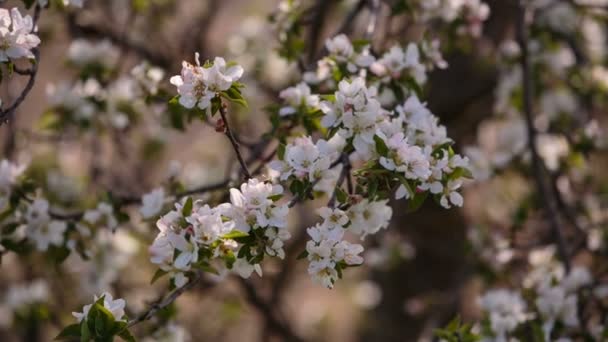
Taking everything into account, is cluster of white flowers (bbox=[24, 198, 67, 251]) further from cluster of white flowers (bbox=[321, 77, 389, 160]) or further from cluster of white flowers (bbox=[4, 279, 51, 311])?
cluster of white flowers (bbox=[4, 279, 51, 311])

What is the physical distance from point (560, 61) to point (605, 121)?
3.83 ft

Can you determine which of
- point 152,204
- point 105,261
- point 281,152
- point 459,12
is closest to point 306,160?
point 281,152

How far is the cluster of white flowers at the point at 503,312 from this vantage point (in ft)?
6.59

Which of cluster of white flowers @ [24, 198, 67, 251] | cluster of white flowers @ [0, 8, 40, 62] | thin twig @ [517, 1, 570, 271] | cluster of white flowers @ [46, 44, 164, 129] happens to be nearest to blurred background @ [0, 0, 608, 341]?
cluster of white flowers @ [46, 44, 164, 129]

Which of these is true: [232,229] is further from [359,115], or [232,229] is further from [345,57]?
[345,57]

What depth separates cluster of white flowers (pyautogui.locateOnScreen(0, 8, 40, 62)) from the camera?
1530 mm

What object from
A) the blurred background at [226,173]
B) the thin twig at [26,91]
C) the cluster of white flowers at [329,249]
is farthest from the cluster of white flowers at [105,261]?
the cluster of white flowers at [329,249]

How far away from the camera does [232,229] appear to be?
54.9 inches

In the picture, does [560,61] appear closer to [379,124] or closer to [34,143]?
[379,124]

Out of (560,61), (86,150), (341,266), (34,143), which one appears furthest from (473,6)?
(86,150)

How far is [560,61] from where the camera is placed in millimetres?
2922

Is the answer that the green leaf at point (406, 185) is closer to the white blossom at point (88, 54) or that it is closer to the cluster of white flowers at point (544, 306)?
the cluster of white flowers at point (544, 306)

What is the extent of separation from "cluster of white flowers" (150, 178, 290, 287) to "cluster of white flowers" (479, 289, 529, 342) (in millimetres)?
833

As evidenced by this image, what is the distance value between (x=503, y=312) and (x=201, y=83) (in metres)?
1.07
